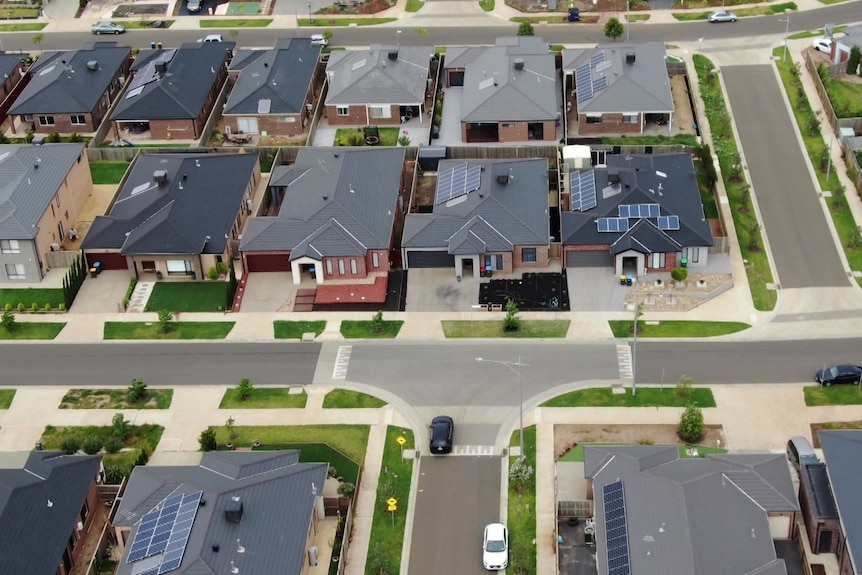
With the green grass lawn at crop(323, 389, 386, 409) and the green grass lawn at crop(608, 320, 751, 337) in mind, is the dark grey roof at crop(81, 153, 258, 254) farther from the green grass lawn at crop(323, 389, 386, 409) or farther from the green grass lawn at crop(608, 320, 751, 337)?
the green grass lawn at crop(608, 320, 751, 337)

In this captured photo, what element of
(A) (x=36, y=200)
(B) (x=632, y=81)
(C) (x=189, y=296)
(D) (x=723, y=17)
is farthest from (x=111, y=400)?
(D) (x=723, y=17)

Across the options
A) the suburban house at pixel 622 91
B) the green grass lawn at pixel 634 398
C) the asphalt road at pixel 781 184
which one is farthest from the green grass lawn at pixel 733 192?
the green grass lawn at pixel 634 398

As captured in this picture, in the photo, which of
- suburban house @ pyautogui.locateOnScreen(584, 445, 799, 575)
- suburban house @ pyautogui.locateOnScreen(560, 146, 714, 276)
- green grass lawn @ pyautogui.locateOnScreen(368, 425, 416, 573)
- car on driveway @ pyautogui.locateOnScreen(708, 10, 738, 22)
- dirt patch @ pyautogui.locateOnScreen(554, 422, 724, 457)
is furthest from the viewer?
car on driveway @ pyautogui.locateOnScreen(708, 10, 738, 22)

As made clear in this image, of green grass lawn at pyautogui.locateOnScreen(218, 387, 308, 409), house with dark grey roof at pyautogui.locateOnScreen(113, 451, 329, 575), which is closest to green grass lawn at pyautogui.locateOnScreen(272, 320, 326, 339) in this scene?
green grass lawn at pyautogui.locateOnScreen(218, 387, 308, 409)

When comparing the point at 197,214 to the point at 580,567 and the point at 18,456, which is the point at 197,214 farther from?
the point at 580,567

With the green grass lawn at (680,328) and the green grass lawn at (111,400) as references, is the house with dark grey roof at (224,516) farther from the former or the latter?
the green grass lawn at (680,328)

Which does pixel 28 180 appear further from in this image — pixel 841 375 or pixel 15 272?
pixel 841 375
